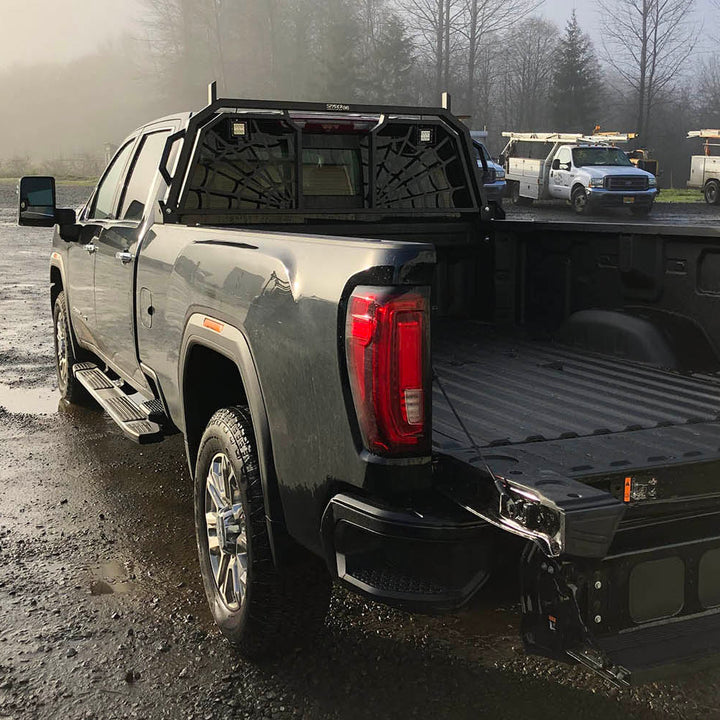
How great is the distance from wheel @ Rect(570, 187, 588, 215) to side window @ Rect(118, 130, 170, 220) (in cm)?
2390

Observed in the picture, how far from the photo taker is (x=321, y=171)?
5328 millimetres

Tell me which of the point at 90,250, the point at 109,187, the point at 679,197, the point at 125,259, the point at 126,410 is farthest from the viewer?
the point at 679,197

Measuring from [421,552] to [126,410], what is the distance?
280 centimetres

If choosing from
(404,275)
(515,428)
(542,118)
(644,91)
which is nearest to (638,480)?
(515,428)

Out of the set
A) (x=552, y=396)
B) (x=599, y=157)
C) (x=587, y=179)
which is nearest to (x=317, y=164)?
(x=552, y=396)

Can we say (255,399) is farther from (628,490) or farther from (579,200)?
(579,200)

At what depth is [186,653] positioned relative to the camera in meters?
3.52

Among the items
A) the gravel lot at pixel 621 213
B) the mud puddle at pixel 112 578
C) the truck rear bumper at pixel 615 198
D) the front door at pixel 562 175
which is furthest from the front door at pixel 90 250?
the front door at pixel 562 175

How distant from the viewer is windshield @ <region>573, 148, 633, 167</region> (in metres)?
28.6

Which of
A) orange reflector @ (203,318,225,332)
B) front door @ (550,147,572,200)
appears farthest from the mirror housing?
front door @ (550,147,572,200)

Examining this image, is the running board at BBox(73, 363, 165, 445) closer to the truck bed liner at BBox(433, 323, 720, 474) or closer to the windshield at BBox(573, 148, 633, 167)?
the truck bed liner at BBox(433, 323, 720, 474)

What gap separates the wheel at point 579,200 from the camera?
2780cm

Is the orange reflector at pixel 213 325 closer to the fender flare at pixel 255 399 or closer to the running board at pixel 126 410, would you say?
the fender flare at pixel 255 399

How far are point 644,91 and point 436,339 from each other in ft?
210
